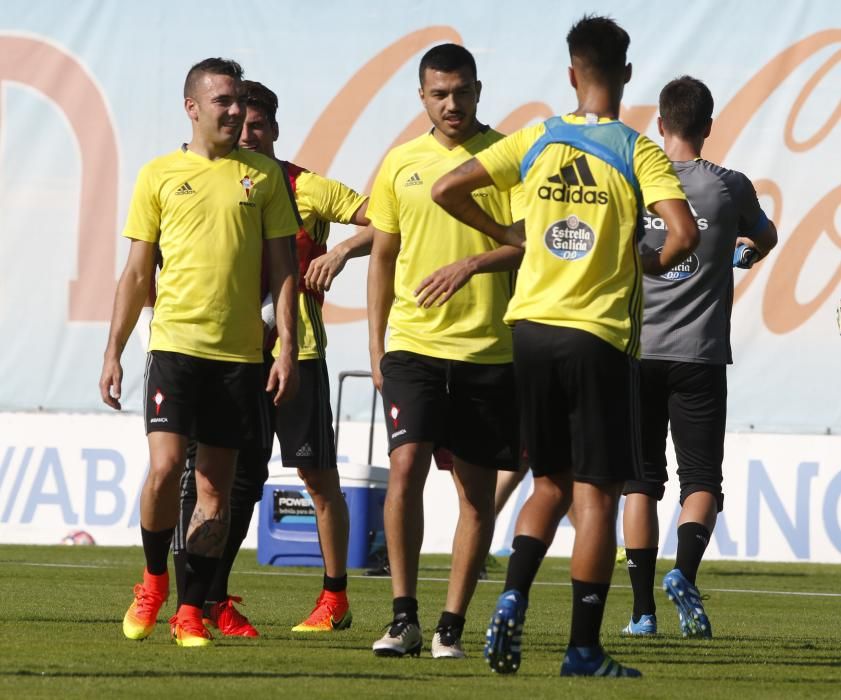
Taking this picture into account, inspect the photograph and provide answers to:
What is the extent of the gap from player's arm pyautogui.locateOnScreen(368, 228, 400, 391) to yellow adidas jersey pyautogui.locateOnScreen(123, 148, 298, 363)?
331 mm

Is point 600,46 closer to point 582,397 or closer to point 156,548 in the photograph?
point 582,397

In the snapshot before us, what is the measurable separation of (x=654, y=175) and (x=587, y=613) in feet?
4.19

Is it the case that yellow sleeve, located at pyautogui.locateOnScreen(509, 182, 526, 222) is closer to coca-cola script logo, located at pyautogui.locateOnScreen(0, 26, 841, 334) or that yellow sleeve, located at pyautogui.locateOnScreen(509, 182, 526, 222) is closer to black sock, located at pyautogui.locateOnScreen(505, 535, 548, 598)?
black sock, located at pyautogui.locateOnScreen(505, 535, 548, 598)

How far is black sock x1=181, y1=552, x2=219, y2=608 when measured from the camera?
238 inches

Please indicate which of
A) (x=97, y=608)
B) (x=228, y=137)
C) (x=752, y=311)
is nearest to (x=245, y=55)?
(x=752, y=311)

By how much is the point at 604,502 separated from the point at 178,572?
2.00 meters

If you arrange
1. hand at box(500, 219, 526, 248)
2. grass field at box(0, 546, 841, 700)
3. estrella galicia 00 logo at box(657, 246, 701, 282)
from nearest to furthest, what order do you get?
grass field at box(0, 546, 841, 700), hand at box(500, 219, 526, 248), estrella galicia 00 logo at box(657, 246, 701, 282)

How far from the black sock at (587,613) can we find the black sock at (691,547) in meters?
1.77

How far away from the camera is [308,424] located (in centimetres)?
702

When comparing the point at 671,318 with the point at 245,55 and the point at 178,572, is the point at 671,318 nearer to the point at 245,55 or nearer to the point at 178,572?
the point at 178,572

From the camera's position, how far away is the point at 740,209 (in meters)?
7.09

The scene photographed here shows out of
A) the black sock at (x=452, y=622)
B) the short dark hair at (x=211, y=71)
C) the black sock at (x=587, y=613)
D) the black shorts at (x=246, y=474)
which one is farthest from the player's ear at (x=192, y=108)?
the black sock at (x=587, y=613)

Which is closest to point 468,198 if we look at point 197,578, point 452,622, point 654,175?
point 654,175

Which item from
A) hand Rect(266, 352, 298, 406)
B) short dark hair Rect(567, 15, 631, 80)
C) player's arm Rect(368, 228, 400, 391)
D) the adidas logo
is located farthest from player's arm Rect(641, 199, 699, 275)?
hand Rect(266, 352, 298, 406)
